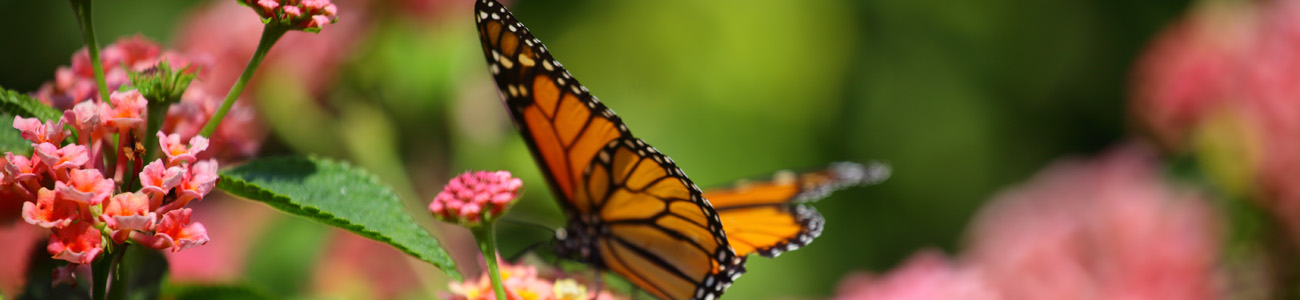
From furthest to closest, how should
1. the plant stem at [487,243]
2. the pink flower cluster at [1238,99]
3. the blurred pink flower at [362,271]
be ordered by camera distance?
the pink flower cluster at [1238,99] < the blurred pink flower at [362,271] < the plant stem at [487,243]

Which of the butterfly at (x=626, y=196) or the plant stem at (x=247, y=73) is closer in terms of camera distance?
the plant stem at (x=247, y=73)

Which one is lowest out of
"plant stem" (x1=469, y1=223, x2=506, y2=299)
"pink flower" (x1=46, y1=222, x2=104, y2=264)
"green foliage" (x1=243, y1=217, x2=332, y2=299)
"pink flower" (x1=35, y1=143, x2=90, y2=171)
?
"pink flower" (x1=46, y1=222, x2=104, y2=264)

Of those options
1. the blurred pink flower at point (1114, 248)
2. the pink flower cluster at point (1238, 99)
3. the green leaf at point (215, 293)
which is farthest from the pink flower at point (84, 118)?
the pink flower cluster at point (1238, 99)

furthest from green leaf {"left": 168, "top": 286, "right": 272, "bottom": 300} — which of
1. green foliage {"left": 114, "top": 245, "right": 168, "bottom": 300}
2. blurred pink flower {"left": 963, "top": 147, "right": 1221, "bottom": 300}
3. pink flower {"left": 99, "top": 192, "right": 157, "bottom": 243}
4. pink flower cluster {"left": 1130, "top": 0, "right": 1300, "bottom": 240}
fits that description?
pink flower cluster {"left": 1130, "top": 0, "right": 1300, "bottom": 240}

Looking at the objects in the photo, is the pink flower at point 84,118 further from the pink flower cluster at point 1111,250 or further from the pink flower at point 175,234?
the pink flower cluster at point 1111,250

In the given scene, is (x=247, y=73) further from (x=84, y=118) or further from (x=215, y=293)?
(x=215, y=293)

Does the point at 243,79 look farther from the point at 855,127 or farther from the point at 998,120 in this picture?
the point at 998,120

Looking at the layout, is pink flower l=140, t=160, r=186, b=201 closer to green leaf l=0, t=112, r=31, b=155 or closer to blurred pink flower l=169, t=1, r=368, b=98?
green leaf l=0, t=112, r=31, b=155
